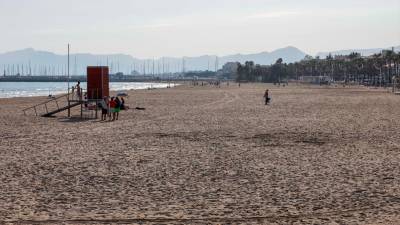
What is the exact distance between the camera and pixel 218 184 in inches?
454

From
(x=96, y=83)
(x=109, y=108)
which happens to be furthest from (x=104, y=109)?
(x=96, y=83)

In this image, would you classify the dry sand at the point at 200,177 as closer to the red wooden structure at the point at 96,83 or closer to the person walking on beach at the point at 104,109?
the person walking on beach at the point at 104,109

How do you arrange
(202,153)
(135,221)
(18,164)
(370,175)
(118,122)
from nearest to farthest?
(135,221), (370,175), (18,164), (202,153), (118,122)

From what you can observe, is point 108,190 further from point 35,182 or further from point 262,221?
point 262,221

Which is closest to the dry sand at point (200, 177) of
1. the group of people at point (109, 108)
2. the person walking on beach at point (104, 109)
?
the group of people at point (109, 108)

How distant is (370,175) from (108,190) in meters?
5.61

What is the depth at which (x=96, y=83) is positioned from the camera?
109ft

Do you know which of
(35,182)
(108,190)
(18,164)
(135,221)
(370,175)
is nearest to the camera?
(135,221)

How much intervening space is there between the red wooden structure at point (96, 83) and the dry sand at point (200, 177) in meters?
10.1

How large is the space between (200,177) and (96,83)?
21807 mm

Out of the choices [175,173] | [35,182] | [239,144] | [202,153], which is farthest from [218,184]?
[239,144]

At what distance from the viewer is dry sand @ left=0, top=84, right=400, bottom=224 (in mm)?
9016

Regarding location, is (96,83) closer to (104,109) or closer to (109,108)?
(109,108)

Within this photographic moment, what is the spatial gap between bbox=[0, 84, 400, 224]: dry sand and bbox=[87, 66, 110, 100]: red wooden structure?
397 inches
